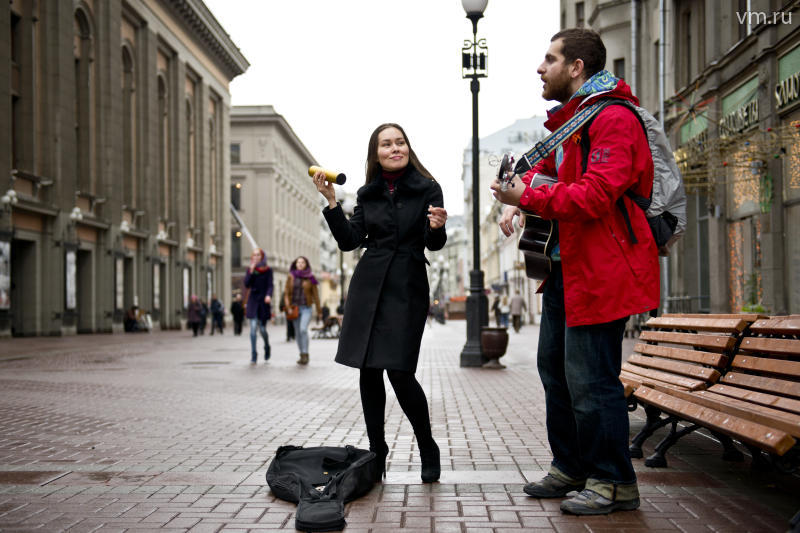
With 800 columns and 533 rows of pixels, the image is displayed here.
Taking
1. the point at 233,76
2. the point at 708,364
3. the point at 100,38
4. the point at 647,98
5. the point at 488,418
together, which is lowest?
the point at 488,418

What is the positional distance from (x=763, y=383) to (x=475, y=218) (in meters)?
10.9

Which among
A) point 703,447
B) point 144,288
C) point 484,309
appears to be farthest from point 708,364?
point 144,288

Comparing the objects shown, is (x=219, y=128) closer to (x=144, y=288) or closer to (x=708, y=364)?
(x=144, y=288)

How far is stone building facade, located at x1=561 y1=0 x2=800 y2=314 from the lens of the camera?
49.5 feet

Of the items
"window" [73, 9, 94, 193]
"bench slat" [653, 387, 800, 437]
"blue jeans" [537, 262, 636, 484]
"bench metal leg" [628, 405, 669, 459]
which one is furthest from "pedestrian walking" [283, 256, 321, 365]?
"window" [73, 9, 94, 193]

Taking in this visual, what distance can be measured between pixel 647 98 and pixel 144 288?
83.8 feet

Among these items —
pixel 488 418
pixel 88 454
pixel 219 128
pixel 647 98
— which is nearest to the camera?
pixel 88 454

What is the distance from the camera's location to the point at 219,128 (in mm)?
57938

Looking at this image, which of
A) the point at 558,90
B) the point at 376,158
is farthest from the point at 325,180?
the point at 558,90

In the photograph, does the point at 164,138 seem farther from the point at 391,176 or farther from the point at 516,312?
the point at 391,176

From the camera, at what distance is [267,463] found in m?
5.50

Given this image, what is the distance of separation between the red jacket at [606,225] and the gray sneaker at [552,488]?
101cm

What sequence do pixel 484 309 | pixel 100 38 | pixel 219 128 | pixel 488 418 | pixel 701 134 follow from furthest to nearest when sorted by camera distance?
pixel 219 128
pixel 100 38
pixel 701 134
pixel 484 309
pixel 488 418

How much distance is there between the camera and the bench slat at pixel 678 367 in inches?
194
